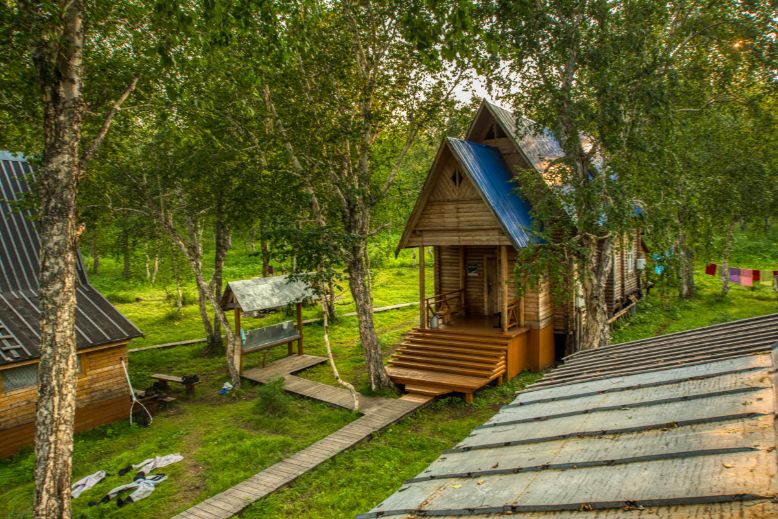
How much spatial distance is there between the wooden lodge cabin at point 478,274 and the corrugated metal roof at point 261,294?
4.41 m

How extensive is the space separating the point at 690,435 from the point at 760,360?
76.4 inches

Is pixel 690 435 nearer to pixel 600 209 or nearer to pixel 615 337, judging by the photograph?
pixel 600 209

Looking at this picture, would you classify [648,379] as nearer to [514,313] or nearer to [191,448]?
[191,448]

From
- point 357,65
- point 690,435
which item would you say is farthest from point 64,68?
point 690,435

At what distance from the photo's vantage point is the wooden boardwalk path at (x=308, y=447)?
9.55 meters

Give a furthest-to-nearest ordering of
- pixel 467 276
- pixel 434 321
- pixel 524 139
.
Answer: pixel 467 276 → pixel 524 139 → pixel 434 321

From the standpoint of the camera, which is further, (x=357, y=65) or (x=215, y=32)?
(x=357, y=65)

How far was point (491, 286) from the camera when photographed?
1906 cm

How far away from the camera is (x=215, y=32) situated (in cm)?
761

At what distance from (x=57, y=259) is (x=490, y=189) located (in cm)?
1175

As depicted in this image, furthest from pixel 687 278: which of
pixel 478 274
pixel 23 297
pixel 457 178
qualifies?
pixel 23 297

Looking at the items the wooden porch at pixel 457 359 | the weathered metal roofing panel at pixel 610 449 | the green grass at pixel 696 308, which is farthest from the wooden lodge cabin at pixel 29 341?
the green grass at pixel 696 308

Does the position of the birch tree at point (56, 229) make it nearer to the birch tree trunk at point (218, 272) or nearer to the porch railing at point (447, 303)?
the birch tree trunk at point (218, 272)

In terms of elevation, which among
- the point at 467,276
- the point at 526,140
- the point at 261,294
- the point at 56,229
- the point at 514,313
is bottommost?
the point at 514,313
